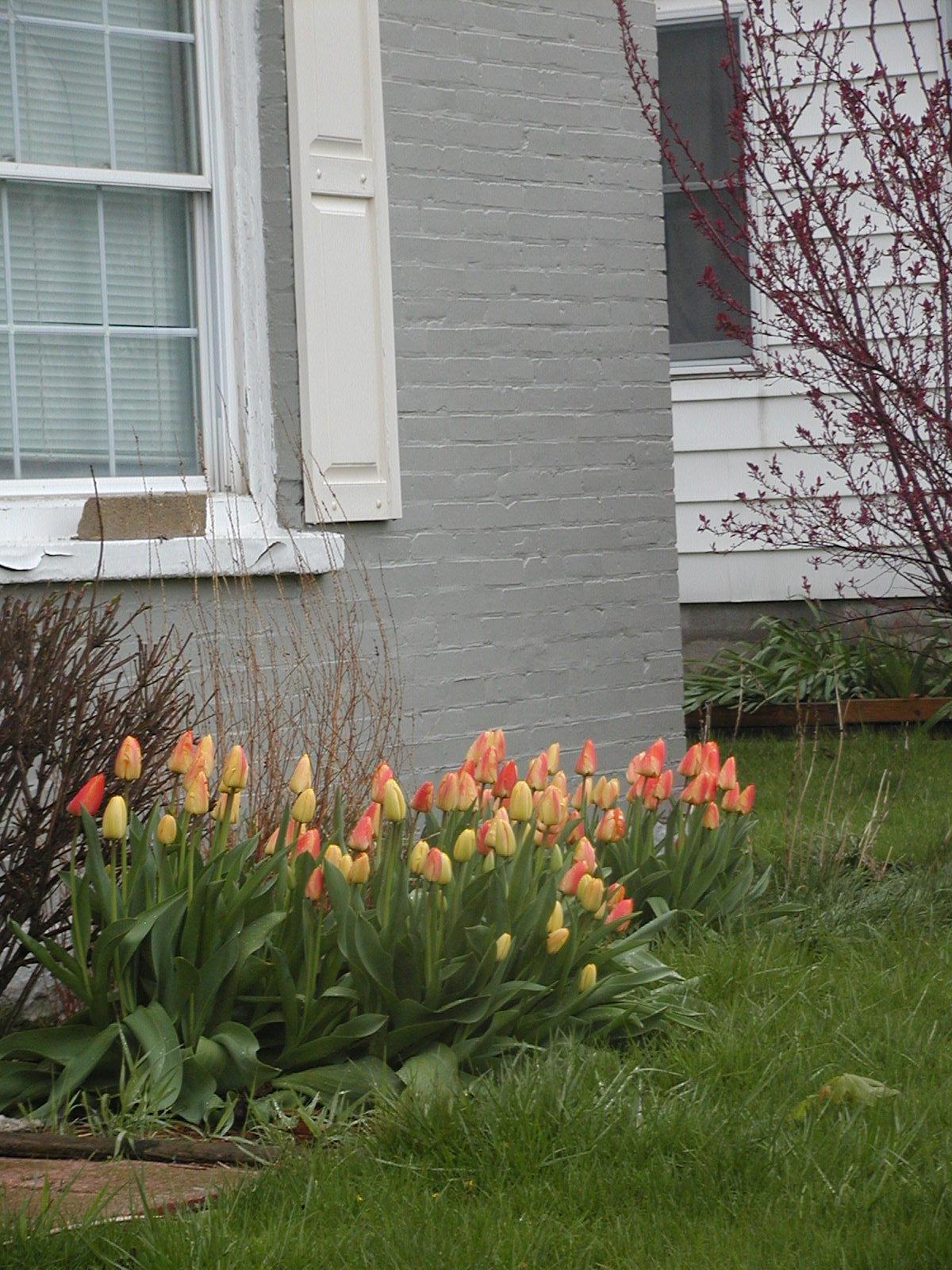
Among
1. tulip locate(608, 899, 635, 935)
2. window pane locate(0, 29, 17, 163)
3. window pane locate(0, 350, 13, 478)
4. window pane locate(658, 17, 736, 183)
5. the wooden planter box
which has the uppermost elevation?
window pane locate(658, 17, 736, 183)

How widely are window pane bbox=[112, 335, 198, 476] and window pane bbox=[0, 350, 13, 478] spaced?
0.35 m

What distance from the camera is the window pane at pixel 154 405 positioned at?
18.3ft

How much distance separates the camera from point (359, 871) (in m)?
3.79

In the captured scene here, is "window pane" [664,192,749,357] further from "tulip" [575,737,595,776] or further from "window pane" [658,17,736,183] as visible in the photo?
"tulip" [575,737,595,776]

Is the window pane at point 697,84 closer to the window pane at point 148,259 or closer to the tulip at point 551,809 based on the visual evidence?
the window pane at point 148,259

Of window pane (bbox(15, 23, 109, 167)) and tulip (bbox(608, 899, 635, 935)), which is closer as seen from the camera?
tulip (bbox(608, 899, 635, 935))

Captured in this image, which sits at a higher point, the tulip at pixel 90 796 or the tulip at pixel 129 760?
the tulip at pixel 129 760

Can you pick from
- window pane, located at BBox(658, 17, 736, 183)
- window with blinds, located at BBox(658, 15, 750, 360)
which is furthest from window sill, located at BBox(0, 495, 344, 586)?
window pane, located at BBox(658, 17, 736, 183)

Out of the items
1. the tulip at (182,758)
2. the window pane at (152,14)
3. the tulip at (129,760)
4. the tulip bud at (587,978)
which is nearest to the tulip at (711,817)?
the tulip bud at (587,978)

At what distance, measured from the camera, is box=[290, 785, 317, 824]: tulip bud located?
3786 millimetres

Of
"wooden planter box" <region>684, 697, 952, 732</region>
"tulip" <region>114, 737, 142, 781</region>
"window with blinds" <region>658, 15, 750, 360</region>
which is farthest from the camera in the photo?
"window with blinds" <region>658, 15, 750, 360</region>

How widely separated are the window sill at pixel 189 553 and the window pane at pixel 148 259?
0.63m

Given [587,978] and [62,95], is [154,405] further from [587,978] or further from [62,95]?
[587,978]

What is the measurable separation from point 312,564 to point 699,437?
4.47m
